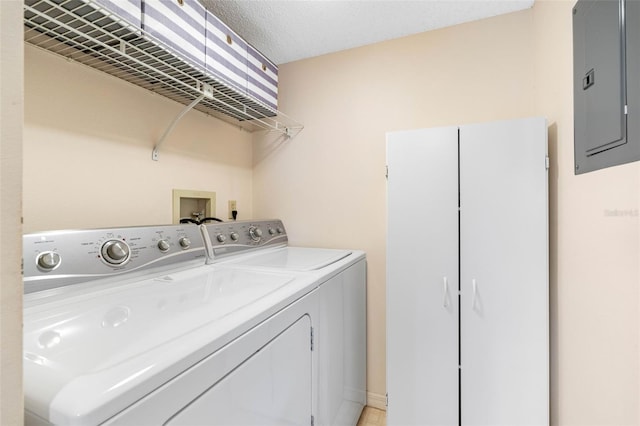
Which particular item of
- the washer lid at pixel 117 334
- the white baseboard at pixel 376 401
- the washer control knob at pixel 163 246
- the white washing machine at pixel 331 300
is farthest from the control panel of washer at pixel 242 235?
the white baseboard at pixel 376 401

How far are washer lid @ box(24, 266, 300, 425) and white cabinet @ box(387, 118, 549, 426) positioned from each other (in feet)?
2.92

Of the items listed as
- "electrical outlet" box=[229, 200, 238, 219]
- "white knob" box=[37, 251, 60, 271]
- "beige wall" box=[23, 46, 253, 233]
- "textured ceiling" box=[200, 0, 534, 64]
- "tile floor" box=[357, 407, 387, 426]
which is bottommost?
"tile floor" box=[357, 407, 387, 426]

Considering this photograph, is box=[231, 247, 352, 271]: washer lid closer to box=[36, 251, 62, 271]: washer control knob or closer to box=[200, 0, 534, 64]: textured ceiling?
box=[36, 251, 62, 271]: washer control knob

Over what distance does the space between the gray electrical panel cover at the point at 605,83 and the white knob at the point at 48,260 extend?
5.80 ft

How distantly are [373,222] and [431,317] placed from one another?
2.38ft

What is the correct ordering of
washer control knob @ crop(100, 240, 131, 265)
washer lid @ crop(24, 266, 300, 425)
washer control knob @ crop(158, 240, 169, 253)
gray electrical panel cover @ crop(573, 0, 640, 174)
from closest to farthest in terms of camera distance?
1. washer lid @ crop(24, 266, 300, 425)
2. gray electrical panel cover @ crop(573, 0, 640, 174)
3. washer control knob @ crop(100, 240, 131, 265)
4. washer control knob @ crop(158, 240, 169, 253)

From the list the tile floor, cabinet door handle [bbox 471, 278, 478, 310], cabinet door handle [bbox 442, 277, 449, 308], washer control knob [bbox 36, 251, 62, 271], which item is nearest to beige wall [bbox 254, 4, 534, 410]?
the tile floor

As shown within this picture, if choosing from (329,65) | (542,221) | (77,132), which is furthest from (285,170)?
(542,221)

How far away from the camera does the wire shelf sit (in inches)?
37.9

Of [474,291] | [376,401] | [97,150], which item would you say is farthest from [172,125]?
[376,401]

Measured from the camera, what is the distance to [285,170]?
233cm

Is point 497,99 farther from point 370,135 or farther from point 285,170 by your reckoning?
point 285,170

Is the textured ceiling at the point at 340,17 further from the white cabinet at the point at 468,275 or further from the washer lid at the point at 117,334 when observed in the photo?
the washer lid at the point at 117,334

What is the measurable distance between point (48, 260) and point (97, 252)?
14 cm
